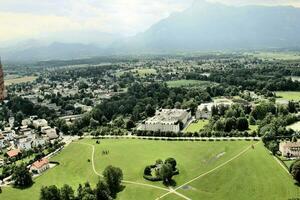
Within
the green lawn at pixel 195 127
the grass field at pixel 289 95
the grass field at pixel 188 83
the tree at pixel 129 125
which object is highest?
the grass field at pixel 289 95

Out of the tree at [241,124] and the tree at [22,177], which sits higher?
the tree at [241,124]

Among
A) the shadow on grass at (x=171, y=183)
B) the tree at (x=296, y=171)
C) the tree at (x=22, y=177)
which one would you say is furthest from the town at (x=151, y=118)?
the shadow on grass at (x=171, y=183)

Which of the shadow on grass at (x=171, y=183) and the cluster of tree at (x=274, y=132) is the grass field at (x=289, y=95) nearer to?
the cluster of tree at (x=274, y=132)

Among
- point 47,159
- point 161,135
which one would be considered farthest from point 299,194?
point 47,159

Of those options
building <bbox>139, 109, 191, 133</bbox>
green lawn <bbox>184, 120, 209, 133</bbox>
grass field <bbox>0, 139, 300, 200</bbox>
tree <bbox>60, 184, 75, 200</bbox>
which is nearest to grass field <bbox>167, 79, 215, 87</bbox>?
green lawn <bbox>184, 120, 209, 133</bbox>

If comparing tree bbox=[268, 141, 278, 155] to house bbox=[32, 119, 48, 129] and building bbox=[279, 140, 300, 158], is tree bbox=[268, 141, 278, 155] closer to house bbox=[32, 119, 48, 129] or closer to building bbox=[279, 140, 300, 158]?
building bbox=[279, 140, 300, 158]

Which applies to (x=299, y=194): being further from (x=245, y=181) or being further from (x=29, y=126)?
(x=29, y=126)
